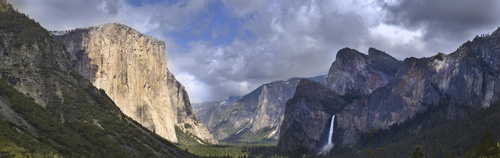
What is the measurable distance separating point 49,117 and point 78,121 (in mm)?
15139

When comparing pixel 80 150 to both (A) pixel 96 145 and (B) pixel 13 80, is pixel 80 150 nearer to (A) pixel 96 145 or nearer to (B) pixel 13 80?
(A) pixel 96 145

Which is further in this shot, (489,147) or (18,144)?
(18,144)

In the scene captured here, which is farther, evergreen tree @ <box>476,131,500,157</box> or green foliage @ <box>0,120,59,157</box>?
green foliage @ <box>0,120,59,157</box>

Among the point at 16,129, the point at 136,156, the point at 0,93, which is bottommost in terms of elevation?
the point at 136,156

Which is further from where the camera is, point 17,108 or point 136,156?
point 136,156

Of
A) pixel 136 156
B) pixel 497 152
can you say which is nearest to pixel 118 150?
pixel 136 156

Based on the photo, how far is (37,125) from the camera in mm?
170375

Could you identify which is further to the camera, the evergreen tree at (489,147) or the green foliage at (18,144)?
the green foliage at (18,144)

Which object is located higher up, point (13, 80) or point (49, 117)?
point (13, 80)

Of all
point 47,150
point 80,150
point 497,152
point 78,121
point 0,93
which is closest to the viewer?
point 497,152

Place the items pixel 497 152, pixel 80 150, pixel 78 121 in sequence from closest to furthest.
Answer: pixel 497 152 < pixel 80 150 < pixel 78 121

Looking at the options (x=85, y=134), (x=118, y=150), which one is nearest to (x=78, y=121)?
(x=85, y=134)

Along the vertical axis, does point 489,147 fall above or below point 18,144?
below

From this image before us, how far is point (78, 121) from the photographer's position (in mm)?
198625
